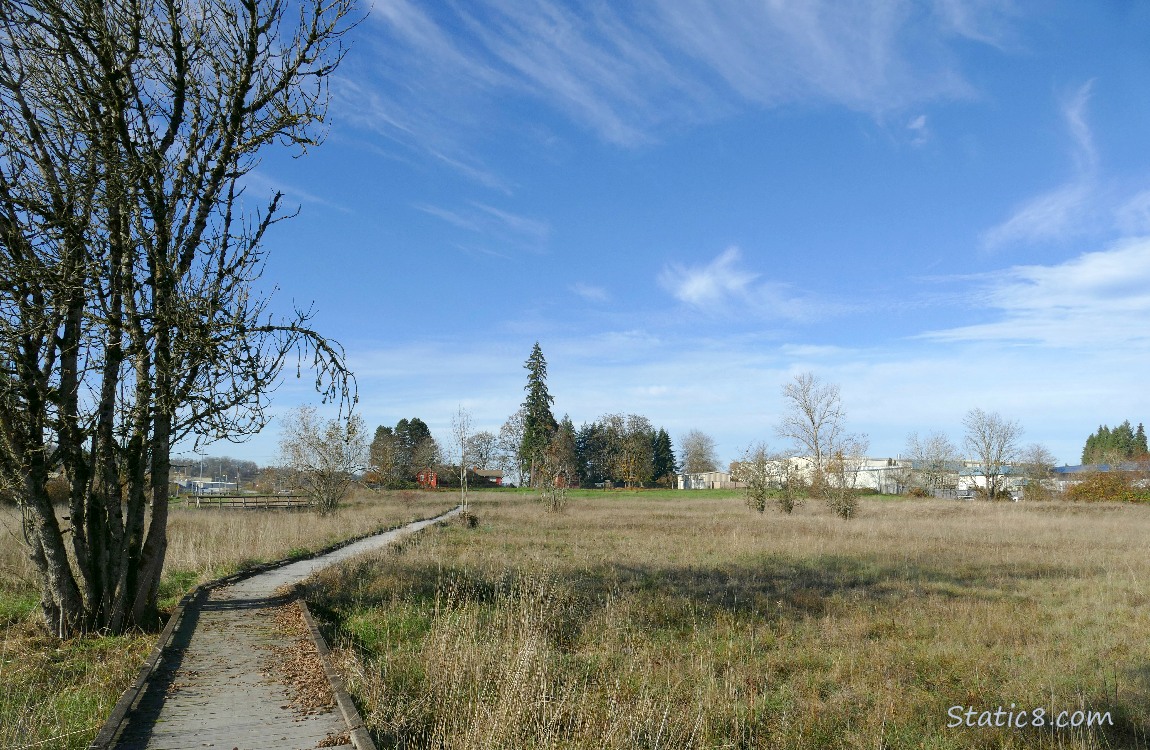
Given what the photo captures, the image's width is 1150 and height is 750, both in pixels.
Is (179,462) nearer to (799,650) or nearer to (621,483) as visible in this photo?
(799,650)

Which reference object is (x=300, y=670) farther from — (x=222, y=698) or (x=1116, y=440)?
(x=1116, y=440)

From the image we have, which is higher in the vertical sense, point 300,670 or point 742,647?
point 300,670

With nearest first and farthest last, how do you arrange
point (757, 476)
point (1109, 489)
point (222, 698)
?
1. point (222, 698)
2. point (757, 476)
3. point (1109, 489)

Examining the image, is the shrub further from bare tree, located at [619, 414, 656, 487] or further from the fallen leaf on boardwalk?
the fallen leaf on boardwalk

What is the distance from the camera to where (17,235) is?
768 centimetres

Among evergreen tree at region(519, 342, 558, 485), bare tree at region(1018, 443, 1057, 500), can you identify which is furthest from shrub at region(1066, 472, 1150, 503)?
evergreen tree at region(519, 342, 558, 485)

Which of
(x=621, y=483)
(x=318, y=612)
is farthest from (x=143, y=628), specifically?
(x=621, y=483)

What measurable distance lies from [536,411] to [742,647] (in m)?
57.5

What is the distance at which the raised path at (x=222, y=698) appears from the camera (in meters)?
5.27

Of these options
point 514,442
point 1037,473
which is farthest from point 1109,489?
point 514,442

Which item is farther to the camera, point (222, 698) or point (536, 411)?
point (536, 411)

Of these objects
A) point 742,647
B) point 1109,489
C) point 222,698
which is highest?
point 1109,489

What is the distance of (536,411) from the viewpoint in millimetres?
66500

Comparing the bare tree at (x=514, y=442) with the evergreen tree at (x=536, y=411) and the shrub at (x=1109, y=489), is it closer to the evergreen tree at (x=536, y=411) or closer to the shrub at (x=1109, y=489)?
the evergreen tree at (x=536, y=411)
